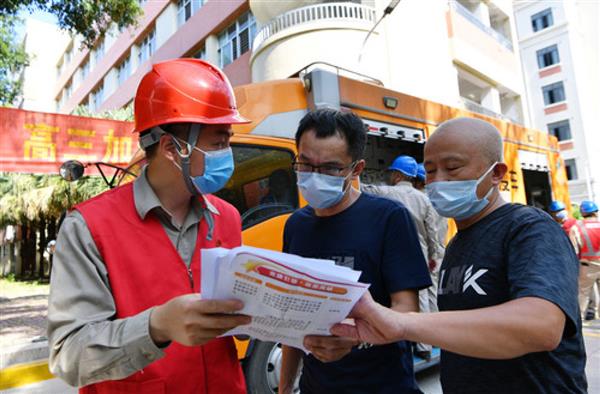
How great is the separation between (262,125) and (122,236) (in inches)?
104

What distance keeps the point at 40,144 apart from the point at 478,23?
15.0 meters

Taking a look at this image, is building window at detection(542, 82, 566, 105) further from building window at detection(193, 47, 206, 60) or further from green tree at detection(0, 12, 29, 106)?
green tree at detection(0, 12, 29, 106)

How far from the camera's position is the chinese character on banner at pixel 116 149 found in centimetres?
791

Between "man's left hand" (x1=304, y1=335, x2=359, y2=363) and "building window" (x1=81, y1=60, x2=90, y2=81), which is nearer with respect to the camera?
"man's left hand" (x1=304, y1=335, x2=359, y2=363)

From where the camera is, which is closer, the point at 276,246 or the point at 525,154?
the point at 276,246

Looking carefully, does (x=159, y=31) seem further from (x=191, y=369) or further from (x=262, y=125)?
(x=191, y=369)

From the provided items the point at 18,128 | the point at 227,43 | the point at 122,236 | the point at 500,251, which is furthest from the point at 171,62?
the point at 227,43

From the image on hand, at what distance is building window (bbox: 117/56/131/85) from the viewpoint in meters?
25.3

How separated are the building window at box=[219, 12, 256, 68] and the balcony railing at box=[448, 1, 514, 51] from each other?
715 cm

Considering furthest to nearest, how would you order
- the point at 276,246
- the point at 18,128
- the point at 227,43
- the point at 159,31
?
1. the point at 159,31
2. the point at 227,43
3. the point at 18,128
4. the point at 276,246

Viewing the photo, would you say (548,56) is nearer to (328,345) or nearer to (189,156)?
(189,156)

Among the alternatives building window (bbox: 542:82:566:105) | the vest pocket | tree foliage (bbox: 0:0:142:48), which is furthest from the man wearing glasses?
building window (bbox: 542:82:566:105)

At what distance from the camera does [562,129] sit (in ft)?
97.1

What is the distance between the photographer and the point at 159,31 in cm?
2214
